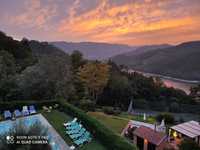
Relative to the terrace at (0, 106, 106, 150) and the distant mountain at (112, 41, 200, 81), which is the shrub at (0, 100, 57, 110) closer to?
the terrace at (0, 106, 106, 150)

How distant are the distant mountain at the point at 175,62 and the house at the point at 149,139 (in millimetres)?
57870

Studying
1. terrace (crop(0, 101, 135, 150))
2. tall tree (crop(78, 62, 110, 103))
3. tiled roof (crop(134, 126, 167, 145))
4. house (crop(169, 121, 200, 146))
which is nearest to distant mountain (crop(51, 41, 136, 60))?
tall tree (crop(78, 62, 110, 103))

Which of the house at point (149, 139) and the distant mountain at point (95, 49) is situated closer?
the house at point (149, 139)

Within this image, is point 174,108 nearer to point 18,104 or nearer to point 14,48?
point 18,104

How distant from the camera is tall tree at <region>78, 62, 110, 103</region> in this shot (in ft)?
115

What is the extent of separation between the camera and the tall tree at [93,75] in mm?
35000

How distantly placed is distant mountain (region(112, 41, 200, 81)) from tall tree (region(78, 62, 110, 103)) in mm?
41821

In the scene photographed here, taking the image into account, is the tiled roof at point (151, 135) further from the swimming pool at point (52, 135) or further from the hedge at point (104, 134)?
the swimming pool at point (52, 135)

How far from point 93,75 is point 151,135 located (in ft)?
68.8

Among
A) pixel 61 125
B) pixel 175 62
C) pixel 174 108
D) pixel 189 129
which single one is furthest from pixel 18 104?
pixel 175 62

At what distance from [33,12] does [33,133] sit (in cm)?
1779

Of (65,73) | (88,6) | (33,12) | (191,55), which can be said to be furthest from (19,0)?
(191,55)

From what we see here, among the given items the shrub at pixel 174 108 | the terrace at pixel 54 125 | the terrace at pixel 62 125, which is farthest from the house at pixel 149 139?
the shrub at pixel 174 108

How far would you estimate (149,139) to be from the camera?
14.9m
